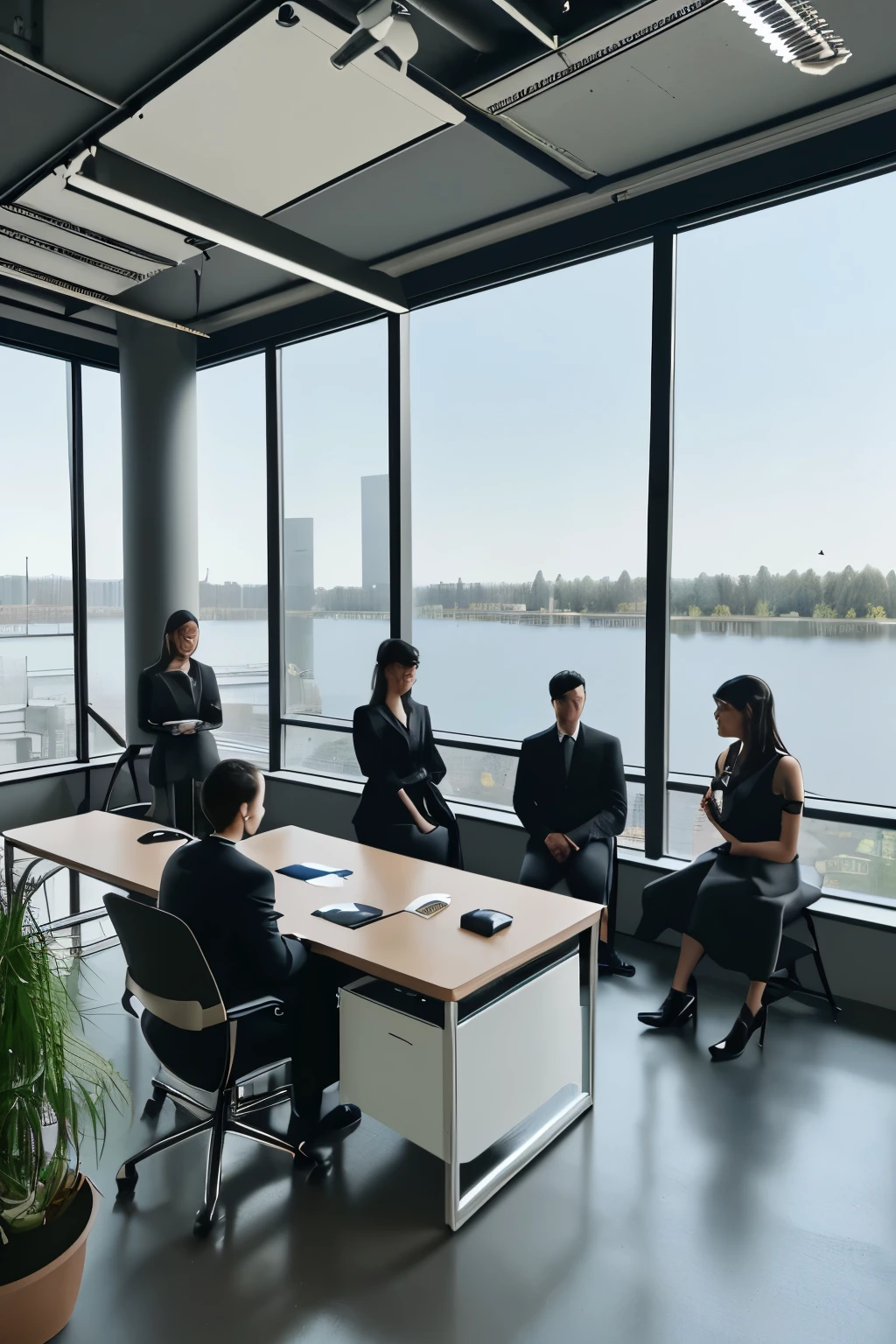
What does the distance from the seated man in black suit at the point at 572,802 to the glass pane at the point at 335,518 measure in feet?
6.30

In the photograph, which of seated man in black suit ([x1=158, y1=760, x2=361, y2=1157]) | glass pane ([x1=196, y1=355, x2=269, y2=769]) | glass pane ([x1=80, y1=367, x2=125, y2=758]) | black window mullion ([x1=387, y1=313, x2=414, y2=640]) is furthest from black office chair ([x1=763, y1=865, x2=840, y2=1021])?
glass pane ([x1=80, y1=367, x2=125, y2=758])

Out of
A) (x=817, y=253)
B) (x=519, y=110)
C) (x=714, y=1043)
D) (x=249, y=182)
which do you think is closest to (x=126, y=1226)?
(x=714, y=1043)

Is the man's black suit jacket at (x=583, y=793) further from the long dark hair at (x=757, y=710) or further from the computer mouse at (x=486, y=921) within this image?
the computer mouse at (x=486, y=921)

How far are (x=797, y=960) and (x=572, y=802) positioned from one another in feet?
3.81

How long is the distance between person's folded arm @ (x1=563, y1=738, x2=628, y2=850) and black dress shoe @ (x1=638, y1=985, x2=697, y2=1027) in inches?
30.3

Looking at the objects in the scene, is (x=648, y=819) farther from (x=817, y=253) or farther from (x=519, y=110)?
(x=519, y=110)

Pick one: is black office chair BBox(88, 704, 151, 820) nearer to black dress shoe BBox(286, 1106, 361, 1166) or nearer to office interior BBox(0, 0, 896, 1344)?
office interior BBox(0, 0, 896, 1344)

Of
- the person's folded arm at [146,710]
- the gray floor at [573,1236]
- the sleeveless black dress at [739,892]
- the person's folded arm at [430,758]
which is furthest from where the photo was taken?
the person's folded arm at [146,710]

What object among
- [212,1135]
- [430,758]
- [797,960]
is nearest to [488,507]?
[430,758]

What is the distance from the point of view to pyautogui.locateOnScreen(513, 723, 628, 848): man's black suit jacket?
396 centimetres

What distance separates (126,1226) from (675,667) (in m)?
3.22

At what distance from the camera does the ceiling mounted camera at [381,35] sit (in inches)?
93.6

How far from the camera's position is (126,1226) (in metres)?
2.29

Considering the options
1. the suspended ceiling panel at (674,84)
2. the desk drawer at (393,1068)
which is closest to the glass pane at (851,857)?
the desk drawer at (393,1068)
